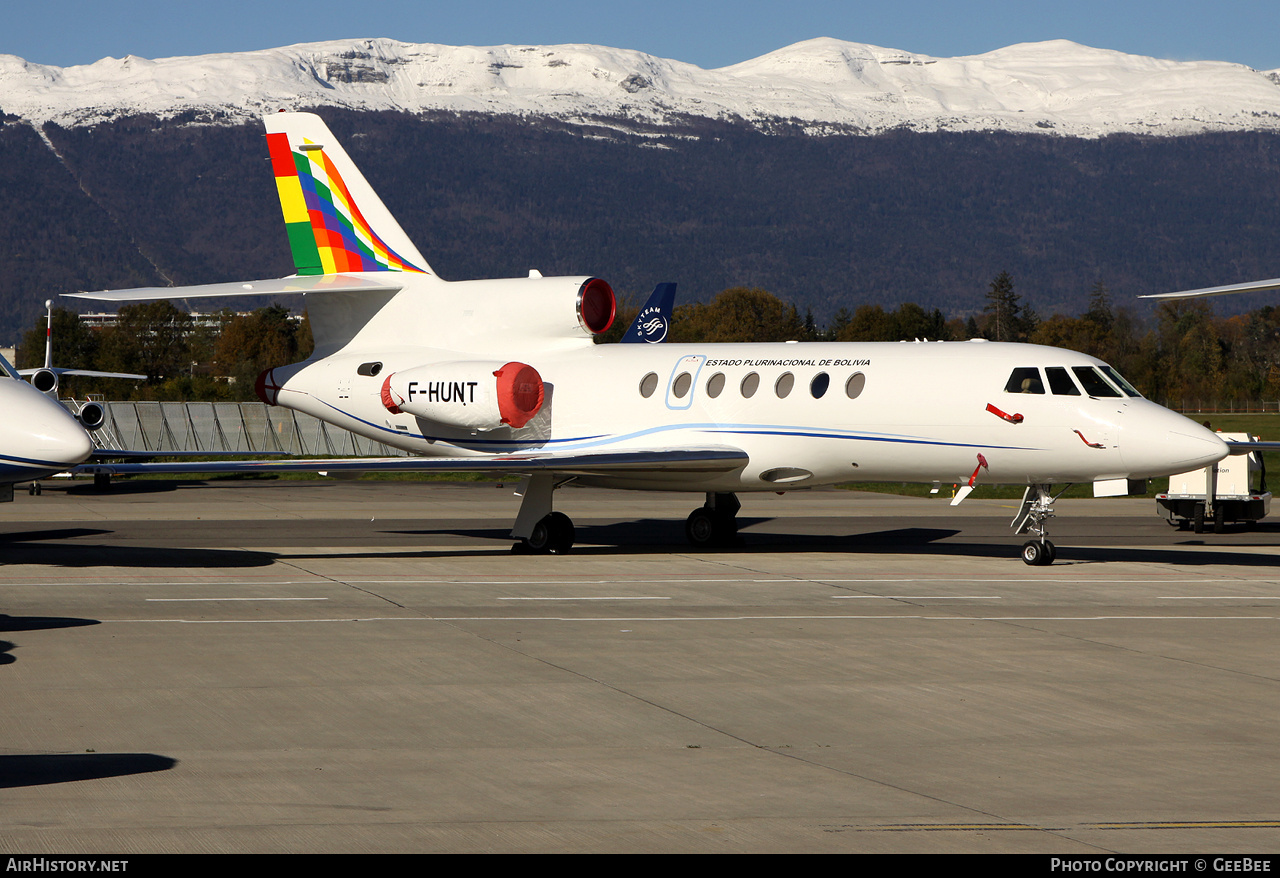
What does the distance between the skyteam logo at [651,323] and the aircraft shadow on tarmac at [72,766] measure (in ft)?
72.6

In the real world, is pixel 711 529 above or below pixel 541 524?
below

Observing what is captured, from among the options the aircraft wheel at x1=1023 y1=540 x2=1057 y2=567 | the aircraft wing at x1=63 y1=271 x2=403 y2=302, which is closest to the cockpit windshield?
the aircraft wheel at x1=1023 y1=540 x2=1057 y2=567

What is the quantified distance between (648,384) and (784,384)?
229 centimetres

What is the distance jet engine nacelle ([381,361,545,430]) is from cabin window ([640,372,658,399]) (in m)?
1.59

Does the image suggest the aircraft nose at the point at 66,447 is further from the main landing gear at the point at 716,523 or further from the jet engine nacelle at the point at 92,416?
the jet engine nacelle at the point at 92,416

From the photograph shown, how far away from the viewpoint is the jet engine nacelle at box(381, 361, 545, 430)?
21.5 m

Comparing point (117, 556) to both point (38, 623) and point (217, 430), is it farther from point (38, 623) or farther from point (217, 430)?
point (217, 430)

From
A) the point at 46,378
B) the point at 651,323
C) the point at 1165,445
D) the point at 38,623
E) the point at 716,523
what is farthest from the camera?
the point at 46,378

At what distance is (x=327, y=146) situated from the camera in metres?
23.8

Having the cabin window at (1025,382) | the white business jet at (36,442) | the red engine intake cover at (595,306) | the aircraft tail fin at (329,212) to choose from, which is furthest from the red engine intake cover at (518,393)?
the cabin window at (1025,382)

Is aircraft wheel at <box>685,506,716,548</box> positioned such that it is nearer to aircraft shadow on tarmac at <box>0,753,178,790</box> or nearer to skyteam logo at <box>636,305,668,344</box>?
skyteam logo at <box>636,305,668,344</box>

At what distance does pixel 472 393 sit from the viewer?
851 inches

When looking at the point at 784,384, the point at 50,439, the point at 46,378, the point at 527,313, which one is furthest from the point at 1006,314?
the point at 50,439

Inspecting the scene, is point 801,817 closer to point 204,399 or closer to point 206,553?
point 206,553
